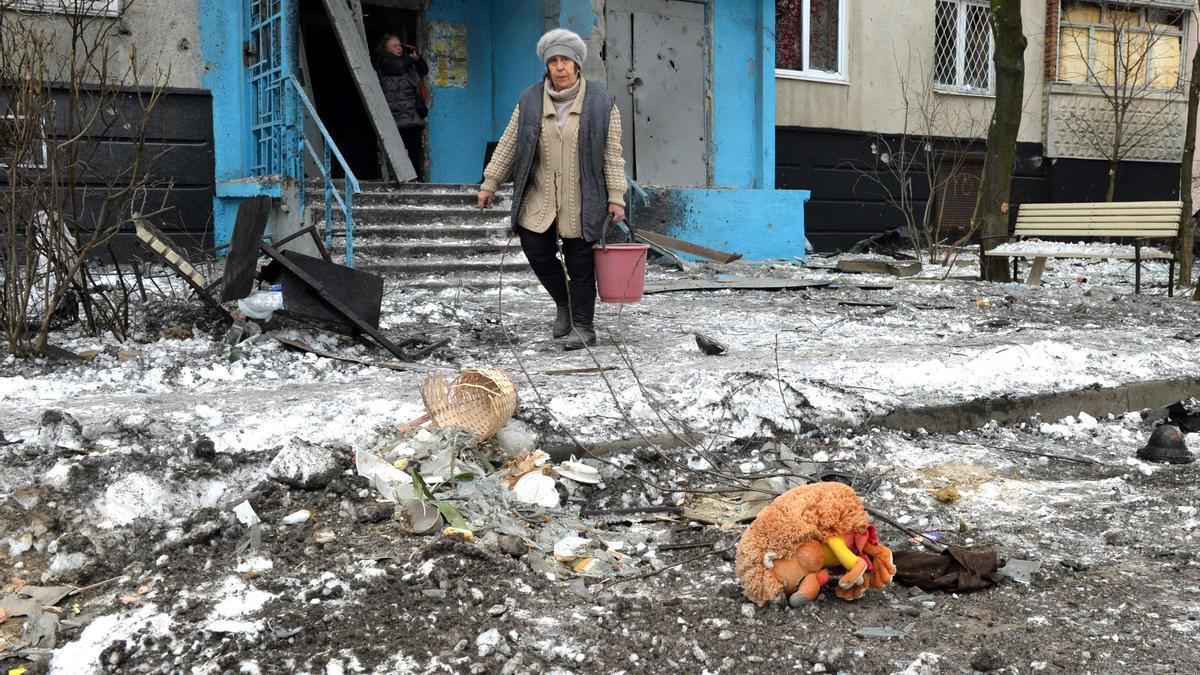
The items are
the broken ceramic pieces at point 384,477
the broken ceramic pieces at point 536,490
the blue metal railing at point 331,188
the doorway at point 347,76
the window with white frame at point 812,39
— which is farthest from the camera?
the window with white frame at point 812,39

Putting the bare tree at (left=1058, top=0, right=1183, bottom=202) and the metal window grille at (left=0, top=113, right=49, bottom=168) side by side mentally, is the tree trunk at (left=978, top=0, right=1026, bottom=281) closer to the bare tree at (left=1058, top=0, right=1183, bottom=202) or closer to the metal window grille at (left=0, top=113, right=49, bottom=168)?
the bare tree at (left=1058, top=0, right=1183, bottom=202)

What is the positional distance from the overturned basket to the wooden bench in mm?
7361

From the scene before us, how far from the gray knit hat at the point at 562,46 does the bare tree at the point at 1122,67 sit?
13.9m

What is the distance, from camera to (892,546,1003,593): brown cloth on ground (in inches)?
114

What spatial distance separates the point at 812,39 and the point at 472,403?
12.7 metres

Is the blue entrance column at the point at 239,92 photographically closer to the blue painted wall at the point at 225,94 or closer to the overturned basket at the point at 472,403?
the blue painted wall at the point at 225,94

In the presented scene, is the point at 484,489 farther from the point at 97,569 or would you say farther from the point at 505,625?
the point at 97,569

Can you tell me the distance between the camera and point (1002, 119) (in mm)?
11203

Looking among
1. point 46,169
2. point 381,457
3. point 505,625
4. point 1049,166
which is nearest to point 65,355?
point 46,169

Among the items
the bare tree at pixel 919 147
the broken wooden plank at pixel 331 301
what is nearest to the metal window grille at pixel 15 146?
the broken wooden plank at pixel 331 301

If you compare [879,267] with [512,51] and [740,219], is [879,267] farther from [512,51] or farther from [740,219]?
[512,51]

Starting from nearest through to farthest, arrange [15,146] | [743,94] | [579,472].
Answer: [579,472] < [15,146] < [743,94]

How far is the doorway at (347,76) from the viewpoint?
12125 mm

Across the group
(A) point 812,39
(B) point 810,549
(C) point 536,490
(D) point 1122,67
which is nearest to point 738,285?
(C) point 536,490
